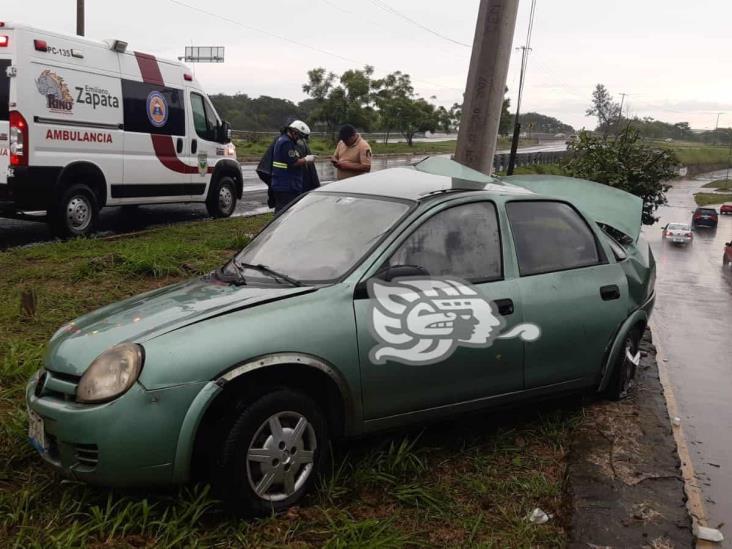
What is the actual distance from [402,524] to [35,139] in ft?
24.1

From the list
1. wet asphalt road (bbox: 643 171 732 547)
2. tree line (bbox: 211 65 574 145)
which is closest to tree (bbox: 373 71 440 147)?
tree line (bbox: 211 65 574 145)

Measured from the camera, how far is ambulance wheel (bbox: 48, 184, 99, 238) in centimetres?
934

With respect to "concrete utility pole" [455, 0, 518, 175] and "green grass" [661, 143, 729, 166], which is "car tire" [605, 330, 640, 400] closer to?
"concrete utility pole" [455, 0, 518, 175]

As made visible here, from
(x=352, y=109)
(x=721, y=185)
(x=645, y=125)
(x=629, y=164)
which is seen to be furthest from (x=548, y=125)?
(x=629, y=164)

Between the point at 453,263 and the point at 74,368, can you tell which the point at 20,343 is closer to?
the point at 74,368

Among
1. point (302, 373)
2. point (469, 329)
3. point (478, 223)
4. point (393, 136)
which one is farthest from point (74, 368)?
point (393, 136)

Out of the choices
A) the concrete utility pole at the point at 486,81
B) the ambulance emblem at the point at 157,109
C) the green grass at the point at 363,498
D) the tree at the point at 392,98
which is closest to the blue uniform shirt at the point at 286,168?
the concrete utility pole at the point at 486,81

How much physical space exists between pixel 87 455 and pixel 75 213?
290 inches

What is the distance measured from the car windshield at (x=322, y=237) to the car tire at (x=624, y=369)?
1876mm

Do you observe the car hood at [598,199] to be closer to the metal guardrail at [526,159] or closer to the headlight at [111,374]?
the headlight at [111,374]

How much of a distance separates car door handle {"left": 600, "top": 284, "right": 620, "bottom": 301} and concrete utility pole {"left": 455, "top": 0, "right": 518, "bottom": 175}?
3632 millimetres

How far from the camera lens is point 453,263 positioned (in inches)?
151

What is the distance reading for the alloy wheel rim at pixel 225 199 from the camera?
12.6 m

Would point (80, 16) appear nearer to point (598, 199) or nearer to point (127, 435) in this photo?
point (598, 199)
